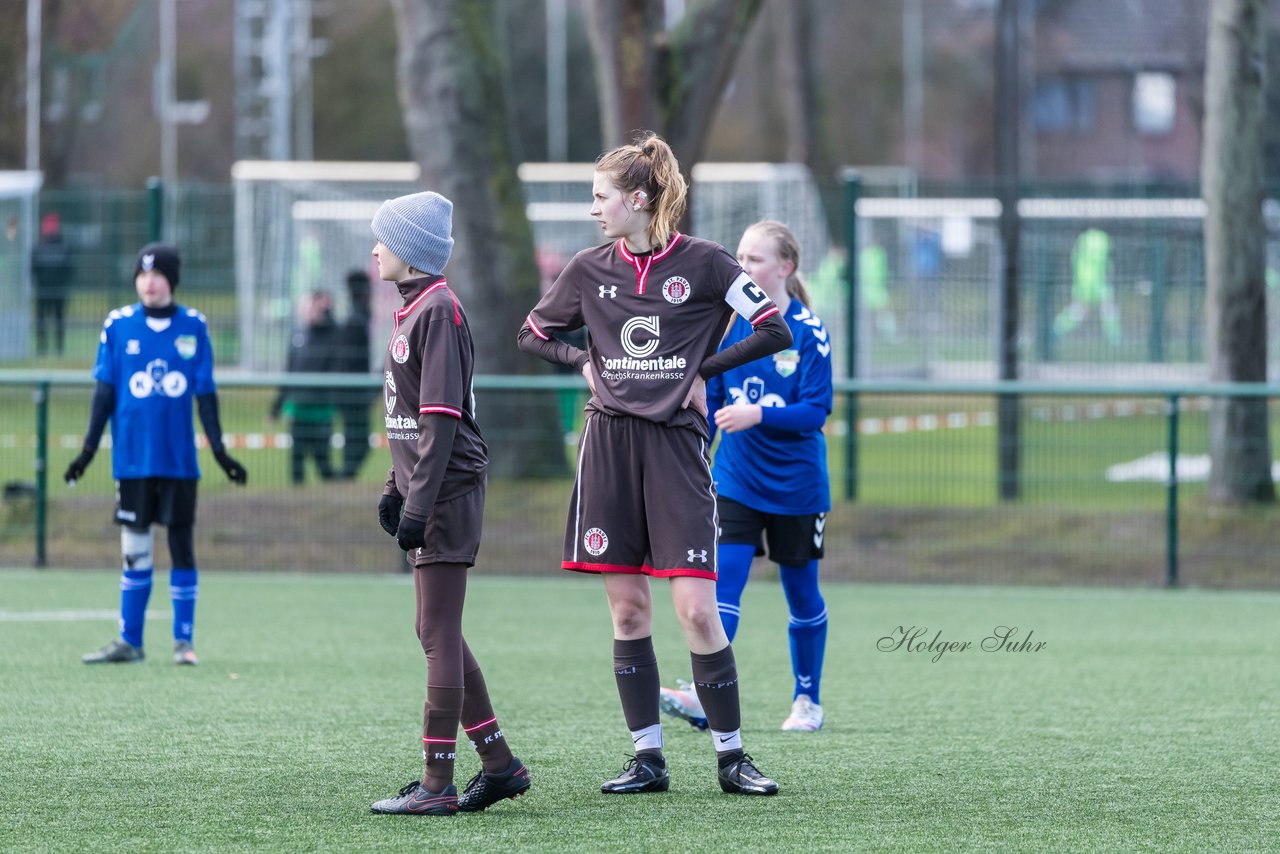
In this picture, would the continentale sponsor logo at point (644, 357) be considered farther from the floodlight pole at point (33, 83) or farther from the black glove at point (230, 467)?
the floodlight pole at point (33, 83)

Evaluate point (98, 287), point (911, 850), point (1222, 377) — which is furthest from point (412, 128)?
point (911, 850)

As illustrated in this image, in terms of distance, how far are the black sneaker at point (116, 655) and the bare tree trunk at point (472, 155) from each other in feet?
21.0

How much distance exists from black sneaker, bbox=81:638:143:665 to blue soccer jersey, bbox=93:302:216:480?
756mm

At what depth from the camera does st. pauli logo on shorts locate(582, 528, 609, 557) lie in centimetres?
543

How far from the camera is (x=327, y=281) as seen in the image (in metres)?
22.0

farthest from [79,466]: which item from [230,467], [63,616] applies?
[63,616]

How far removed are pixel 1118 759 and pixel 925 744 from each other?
660 mm

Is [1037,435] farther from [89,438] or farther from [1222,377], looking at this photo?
[89,438]

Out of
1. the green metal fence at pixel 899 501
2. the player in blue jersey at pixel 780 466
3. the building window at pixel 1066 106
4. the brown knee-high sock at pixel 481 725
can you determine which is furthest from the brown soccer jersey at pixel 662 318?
the building window at pixel 1066 106

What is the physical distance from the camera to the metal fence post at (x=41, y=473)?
12.2 metres

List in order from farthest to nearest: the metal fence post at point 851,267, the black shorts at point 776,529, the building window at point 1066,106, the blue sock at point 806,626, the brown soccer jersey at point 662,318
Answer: the building window at point 1066,106
the metal fence post at point 851,267
the blue sock at point 806,626
the black shorts at point 776,529
the brown soccer jersey at point 662,318

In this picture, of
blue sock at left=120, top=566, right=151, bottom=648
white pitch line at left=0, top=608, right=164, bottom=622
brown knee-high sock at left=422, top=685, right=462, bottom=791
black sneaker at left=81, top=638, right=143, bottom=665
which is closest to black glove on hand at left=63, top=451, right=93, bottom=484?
blue sock at left=120, top=566, right=151, bottom=648

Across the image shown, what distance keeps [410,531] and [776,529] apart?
6.82ft

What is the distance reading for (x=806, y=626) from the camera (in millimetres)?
6934
